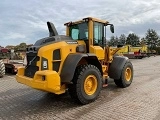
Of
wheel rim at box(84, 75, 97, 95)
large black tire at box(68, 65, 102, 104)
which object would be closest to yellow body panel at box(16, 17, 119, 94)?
large black tire at box(68, 65, 102, 104)

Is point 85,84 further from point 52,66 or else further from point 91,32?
point 91,32

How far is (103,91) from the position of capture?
7.60 m

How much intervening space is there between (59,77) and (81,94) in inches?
30.3

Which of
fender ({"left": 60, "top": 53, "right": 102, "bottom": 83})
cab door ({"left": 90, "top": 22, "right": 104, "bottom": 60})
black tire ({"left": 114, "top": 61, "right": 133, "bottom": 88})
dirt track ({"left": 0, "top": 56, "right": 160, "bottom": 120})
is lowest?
dirt track ({"left": 0, "top": 56, "right": 160, "bottom": 120})

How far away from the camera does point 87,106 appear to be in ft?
19.6

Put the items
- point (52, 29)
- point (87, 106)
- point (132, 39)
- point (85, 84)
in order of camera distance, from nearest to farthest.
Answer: point (87, 106) → point (85, 84) → point (52, 29) → point (132, 39)

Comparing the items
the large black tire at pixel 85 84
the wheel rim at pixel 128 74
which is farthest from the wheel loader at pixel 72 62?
the wheel rim at pixel 128 74

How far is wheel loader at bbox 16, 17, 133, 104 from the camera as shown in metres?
5.70

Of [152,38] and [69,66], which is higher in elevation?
[152,38]

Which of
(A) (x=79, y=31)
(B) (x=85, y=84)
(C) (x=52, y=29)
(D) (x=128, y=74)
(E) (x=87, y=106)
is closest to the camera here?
(E) (x=87, y=106)

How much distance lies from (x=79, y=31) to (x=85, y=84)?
1.97 metres

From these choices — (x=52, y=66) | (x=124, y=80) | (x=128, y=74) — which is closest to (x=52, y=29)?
(x=52, y=66)

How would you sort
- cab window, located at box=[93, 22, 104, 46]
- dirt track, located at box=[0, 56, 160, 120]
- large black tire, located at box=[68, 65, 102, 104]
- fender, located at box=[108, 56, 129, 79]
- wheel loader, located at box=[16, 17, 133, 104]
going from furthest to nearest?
fender, located at box=[108, 56, 129, 79], cab window, located at box=[93, 22, 104, 46], large black tire, located at box=[68, 65, 102, 104], wheel loader, located at box=[16, 17, 133, 104], dirt track, located at box=[0, 56, 160, 120]

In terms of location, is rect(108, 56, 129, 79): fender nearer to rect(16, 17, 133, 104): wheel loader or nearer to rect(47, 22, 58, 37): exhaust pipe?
rect(16, 17, 133, 104): wheel loader
